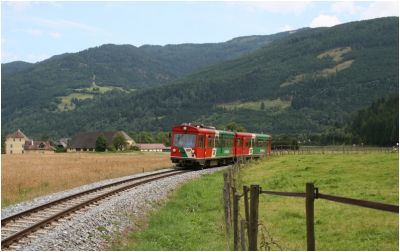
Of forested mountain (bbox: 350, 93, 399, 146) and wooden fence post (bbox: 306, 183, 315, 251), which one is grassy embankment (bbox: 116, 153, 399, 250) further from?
forested mountain (bbox: 350, 93, 399, 146)

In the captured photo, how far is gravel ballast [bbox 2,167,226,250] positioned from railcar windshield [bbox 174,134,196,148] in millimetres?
15510

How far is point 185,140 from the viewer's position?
41.1 meters

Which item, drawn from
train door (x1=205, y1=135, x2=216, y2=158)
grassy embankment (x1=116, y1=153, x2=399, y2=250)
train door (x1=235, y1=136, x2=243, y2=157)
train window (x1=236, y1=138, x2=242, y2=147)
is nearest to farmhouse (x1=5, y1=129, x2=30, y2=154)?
train door (x1=235, y1=136, x2=243, y2=157)

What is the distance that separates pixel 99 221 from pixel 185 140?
83.3 feet

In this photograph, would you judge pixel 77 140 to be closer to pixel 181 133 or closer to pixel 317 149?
pixel 317 149

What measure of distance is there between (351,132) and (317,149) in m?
59.0

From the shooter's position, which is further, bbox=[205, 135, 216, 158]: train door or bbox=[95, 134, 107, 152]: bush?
bbox=[95, 134, 107, 152]: bush

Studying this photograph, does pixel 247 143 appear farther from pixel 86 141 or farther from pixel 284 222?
pixel 86 141

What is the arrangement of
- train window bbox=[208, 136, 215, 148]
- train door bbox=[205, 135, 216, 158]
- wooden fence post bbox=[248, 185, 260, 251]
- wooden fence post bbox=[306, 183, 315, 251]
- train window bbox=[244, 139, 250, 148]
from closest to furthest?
wooden fence post bbox=[306, 183, 315, 251] < wooden fence post bbox=[248, 185, 260, 251] < train door bbox=[205, 135, 216, 158] < train window bbox=[208, 136, 215, 148] < train window bbox=[244, 139, 250, 148]

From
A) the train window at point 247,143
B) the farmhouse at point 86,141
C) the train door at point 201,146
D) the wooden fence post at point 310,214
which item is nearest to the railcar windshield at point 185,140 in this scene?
the train door at point 201,146

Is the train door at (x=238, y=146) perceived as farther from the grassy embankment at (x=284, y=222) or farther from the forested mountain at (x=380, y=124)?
the forested mountain at (x=380, y=124)

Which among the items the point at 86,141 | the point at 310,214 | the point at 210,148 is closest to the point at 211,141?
the point at 210,148

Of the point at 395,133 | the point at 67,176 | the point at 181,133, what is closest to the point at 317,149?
the point at 395,133

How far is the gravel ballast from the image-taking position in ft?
41.6
